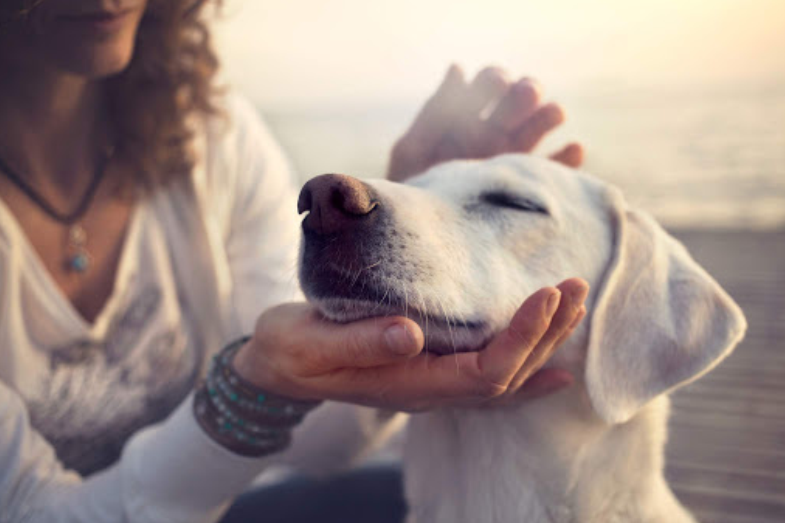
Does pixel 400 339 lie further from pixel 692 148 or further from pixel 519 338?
pixel 692 148

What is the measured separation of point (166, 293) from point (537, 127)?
4.20ft

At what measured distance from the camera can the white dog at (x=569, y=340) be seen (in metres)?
1.42

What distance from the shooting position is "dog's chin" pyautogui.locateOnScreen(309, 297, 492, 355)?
1275 millimetres

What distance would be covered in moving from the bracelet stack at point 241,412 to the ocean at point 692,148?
130 centimetres

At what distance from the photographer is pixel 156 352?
6.89 ft

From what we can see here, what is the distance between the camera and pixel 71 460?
77.7 inches

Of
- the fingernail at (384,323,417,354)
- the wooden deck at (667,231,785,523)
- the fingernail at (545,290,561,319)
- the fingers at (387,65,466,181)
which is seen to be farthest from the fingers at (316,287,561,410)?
the wooden deck at (667,231,785,523)

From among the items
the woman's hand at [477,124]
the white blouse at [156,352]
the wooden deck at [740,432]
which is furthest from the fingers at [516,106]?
the wooden deck at [740,432]

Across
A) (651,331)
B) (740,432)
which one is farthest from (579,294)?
(740,432)

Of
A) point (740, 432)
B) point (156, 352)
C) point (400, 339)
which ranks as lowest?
point (740, 432)

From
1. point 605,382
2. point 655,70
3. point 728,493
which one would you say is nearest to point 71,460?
point 605,382

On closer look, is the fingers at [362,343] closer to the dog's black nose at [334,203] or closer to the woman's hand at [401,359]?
the woman's hand at [401,359]

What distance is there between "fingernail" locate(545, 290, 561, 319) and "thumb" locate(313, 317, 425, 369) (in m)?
0.23

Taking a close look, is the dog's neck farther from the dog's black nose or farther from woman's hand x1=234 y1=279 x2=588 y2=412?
the dog's black nose
